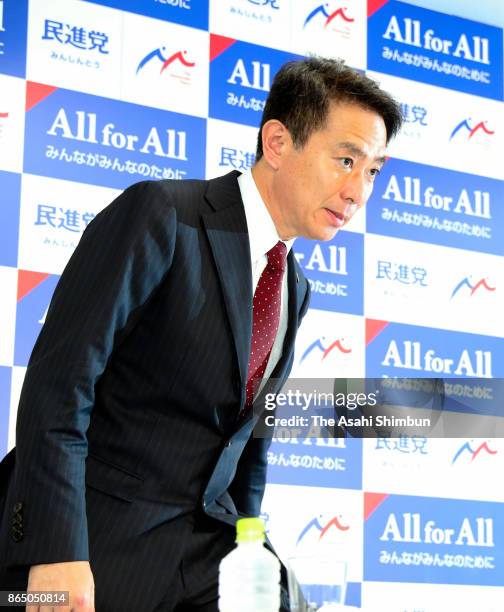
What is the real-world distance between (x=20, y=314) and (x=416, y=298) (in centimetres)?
174

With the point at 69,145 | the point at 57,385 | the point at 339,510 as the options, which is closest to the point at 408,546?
the point at 339,510

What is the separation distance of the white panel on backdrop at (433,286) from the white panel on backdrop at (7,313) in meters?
1.50

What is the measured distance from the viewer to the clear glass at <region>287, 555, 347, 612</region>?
1225 millimetres

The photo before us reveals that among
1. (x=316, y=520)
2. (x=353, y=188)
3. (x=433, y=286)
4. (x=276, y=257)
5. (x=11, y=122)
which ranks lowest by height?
(x=316, y=520)

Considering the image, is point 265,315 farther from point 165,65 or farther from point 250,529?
point 165,65

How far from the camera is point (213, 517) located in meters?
1.67

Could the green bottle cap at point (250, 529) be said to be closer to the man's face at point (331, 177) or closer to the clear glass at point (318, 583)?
the clear glass at point (318, 583)

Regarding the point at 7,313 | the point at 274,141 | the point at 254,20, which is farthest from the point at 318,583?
the point at 254,20

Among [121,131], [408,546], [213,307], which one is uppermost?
[121,131]

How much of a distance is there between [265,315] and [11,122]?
7.52 ft

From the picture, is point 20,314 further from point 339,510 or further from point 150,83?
point 339,510

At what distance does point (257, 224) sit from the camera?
188cm

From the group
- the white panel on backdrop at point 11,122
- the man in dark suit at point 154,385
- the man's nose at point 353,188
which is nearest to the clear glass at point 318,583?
the man in dark suit at point 154,385

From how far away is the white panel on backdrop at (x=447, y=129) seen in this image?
4.64 m
